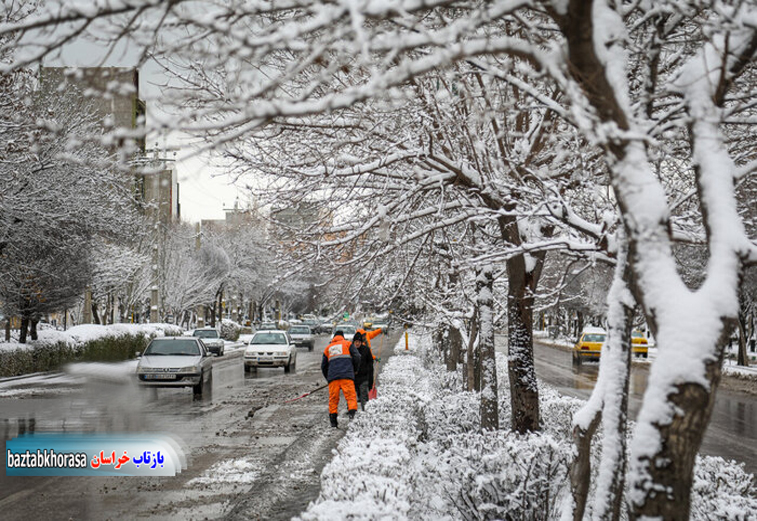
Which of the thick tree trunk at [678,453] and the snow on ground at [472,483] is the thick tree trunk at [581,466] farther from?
the thick tree trunk at [678,453]

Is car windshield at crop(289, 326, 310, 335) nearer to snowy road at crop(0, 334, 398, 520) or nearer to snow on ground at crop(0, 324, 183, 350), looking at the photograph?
snow on ground at crop(0, 324, 183, 350)

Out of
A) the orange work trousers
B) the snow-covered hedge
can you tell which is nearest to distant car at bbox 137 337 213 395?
the snow-covered hedge

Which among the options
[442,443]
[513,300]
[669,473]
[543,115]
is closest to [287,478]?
[442,443]

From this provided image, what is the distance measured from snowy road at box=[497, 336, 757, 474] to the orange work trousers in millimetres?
5996

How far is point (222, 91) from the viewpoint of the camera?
7.91 metres

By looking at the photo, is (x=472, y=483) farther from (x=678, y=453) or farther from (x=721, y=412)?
(x=721, y=412)

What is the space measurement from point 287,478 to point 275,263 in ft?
9.02

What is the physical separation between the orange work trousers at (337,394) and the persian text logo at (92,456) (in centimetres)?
276

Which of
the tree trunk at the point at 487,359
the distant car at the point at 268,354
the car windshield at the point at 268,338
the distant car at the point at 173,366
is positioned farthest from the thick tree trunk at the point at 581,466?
the car windshield at the point at 268,338

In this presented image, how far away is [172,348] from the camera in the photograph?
795 inches

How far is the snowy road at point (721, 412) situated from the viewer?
40.8 feet

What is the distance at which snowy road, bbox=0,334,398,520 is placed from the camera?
295 inches

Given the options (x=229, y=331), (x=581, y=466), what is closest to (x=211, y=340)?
(x=229, y=331)

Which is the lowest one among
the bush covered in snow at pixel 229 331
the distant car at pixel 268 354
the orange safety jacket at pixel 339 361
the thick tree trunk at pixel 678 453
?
the bush covered in snow at pixel 229 331
